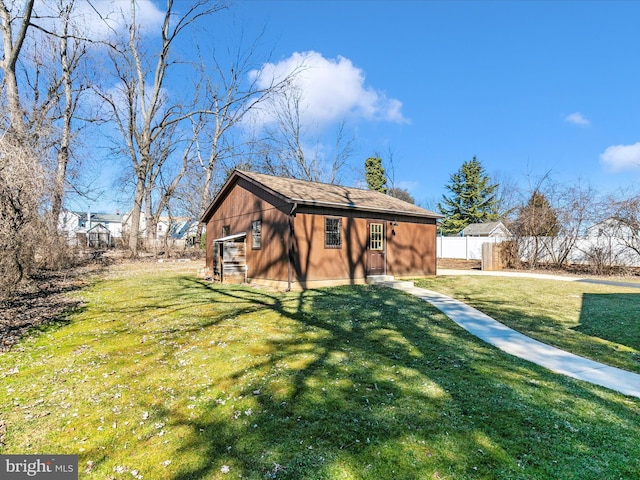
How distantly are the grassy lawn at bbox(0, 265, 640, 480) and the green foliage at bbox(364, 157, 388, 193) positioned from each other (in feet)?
121

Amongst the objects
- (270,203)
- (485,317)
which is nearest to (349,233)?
(270,203)

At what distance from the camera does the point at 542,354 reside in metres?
5.54

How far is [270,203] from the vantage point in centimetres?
1290

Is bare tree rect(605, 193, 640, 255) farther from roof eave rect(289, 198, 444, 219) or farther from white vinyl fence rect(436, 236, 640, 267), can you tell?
roof eave rect(289, 198, 444, 219)

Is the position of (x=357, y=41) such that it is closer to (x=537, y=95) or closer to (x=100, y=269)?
(x=537, y=95)

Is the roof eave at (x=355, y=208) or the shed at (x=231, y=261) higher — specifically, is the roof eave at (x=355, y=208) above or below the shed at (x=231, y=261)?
above

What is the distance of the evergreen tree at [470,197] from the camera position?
140 ft

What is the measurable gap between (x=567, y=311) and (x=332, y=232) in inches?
286

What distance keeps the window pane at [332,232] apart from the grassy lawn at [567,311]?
12.2 ft

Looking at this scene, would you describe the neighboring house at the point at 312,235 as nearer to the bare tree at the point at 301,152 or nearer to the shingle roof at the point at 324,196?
the shingle roof at the point at 324,196

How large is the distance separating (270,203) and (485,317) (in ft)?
25.9

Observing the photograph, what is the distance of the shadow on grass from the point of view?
2760 millimetres

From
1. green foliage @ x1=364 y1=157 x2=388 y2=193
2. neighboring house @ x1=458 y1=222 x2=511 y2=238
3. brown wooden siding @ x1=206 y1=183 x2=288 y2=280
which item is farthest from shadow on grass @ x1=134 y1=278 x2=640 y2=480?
green foliage @ x1=364 y1=157 x2=388 y2=193

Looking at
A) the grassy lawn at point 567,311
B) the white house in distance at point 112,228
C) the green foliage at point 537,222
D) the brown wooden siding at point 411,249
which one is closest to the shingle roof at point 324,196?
the brown wooden siding at point 411,249
